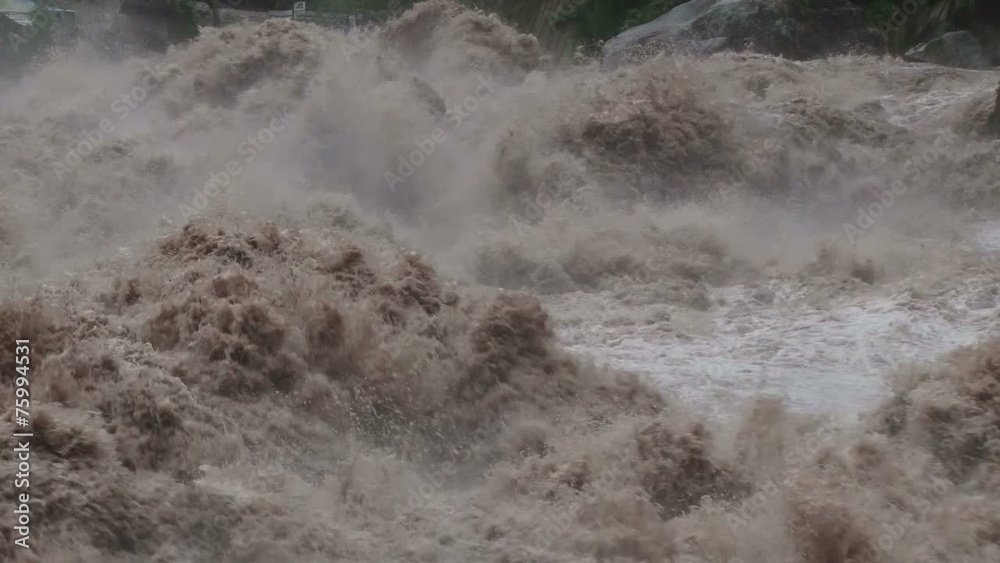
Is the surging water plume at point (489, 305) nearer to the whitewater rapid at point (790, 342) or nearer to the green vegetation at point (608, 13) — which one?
the whitewater rapid at point (790, 342)

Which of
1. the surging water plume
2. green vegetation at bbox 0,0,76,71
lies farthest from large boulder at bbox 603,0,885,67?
green vegetation at bbox 0,0,76,71

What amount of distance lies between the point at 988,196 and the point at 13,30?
2140cm

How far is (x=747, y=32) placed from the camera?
1986 centimetres

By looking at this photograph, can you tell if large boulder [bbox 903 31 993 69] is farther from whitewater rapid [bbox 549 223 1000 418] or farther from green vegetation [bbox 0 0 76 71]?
green vegetation [bbox 0 0 76 71]

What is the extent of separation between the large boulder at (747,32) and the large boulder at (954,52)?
1.82 metres

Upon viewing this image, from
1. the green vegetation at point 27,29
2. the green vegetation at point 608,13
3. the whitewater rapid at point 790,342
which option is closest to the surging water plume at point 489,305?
the whitewater rapid at point 790,342

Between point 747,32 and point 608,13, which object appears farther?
point 608,13

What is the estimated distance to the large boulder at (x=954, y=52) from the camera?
62.4 ft

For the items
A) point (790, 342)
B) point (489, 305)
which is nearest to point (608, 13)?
point (790, 342)

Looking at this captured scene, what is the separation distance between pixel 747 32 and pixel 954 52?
3.58 m

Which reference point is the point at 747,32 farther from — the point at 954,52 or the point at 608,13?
the point at 608,13

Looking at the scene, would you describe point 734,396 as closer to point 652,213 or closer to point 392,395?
point 392,395

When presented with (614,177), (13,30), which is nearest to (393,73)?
(614,177)

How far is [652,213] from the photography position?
12.6 m
